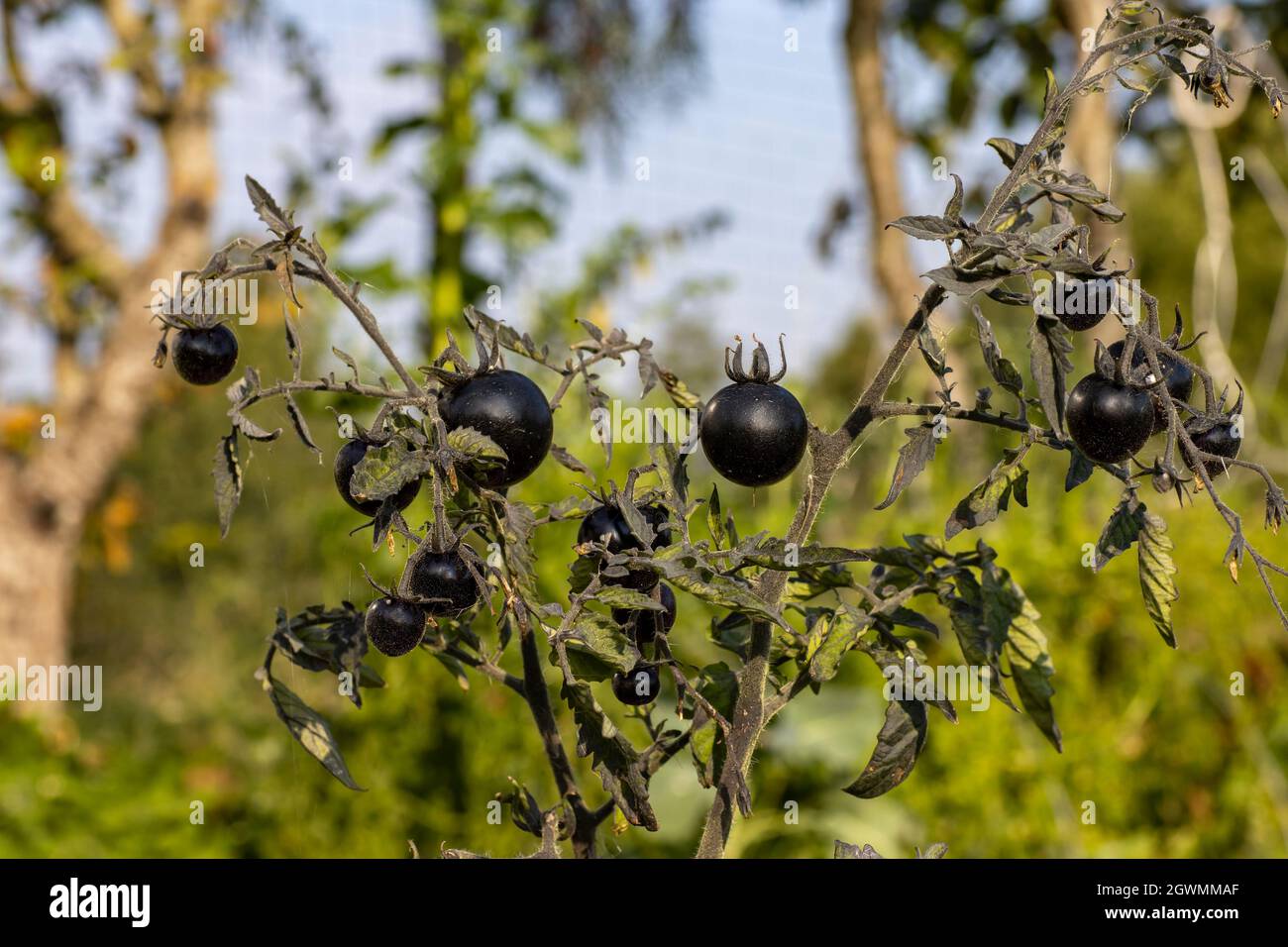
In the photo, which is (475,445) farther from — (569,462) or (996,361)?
(996,361)

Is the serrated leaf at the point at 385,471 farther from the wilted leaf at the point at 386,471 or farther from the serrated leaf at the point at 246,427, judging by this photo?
the serrated leaf at the point at 246,427

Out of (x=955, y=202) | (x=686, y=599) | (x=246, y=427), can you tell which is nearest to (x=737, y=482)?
(x=955, y=202)

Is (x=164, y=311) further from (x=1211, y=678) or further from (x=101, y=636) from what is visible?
(x=101, y=636)

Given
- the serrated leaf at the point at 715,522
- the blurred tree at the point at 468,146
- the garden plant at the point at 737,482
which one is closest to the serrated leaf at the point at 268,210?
the garden plant at the point at 737,482

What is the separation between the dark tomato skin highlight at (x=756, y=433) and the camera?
810 millimetres

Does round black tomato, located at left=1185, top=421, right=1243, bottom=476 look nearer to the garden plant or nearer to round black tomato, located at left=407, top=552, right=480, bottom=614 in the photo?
the garden plant

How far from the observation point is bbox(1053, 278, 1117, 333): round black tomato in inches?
27.3

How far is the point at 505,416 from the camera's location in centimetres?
76

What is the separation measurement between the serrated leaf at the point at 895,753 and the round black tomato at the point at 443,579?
0.99ft

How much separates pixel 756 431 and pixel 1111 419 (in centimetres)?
23

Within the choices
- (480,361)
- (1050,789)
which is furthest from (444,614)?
(1050,789)

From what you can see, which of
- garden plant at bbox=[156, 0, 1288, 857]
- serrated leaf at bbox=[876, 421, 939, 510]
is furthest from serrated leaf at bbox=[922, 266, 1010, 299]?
serrated leaf at bbox=[876, 421, 939, 510]

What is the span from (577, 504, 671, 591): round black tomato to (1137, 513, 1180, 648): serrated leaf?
332mm
